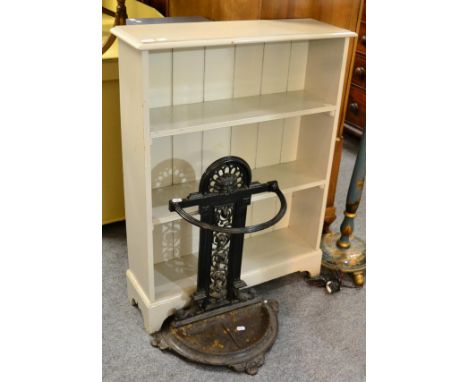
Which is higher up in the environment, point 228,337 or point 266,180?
point 266,180

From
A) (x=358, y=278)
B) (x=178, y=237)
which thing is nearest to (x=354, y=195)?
(x=358, y=278)

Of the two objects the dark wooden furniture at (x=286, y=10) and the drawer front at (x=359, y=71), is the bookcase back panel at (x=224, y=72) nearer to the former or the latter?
the dark wooden furniture at (x=286, y=10)

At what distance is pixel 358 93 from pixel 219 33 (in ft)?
6.88

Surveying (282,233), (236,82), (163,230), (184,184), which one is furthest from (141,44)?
(282,233)

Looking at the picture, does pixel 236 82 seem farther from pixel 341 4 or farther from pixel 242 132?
pixel 341 4

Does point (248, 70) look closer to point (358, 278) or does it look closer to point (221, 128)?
point (221, 128)

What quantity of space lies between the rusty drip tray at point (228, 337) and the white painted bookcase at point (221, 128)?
0.10m

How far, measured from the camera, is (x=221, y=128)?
1.92 meters

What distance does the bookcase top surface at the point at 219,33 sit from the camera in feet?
4.81

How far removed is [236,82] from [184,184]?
44cm

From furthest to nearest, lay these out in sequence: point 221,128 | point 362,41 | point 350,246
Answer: point 362,41, point 350,246, point 221,128

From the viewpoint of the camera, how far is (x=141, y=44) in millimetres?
1413

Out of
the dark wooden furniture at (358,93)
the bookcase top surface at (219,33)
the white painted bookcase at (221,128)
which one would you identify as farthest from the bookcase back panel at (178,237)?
the dark wooden furniture at (358,93)

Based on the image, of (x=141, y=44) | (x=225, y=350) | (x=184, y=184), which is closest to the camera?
(x=141, y=44)
